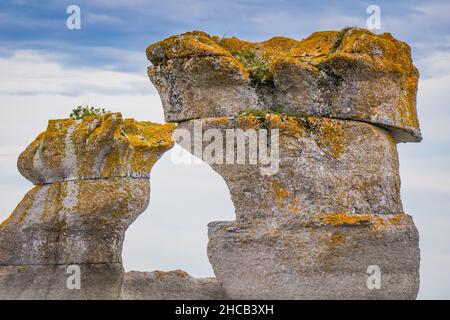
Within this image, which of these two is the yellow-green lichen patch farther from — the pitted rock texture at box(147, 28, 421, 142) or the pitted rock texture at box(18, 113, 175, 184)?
the pitted rock texture at box(18, 113, 175, 184)

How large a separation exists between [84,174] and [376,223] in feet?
13.6

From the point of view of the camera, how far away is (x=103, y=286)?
45.7 feet

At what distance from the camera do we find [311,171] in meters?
12.1

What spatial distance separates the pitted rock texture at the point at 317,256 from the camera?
11.9 meters

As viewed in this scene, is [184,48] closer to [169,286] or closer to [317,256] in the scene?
[317,256]

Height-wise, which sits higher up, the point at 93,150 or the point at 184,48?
the point at 184,48

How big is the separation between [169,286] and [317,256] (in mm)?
2450

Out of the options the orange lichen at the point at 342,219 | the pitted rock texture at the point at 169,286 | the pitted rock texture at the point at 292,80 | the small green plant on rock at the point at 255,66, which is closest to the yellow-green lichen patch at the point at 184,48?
the pitted rock texture at the point at 292,80

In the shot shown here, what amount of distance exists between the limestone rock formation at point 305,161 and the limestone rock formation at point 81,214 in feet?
4.96

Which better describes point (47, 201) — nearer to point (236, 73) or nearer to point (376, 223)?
point (236, 73)

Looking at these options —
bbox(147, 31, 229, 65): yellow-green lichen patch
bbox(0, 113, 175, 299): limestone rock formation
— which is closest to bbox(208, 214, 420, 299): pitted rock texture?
bbox(147, 31, 229, 65): yellow-green lichen patch

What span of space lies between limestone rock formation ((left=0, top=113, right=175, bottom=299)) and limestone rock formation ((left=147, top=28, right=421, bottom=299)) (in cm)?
151

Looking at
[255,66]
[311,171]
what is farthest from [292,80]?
[311,171]

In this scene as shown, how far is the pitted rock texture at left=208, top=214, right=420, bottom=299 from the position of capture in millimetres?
11859
